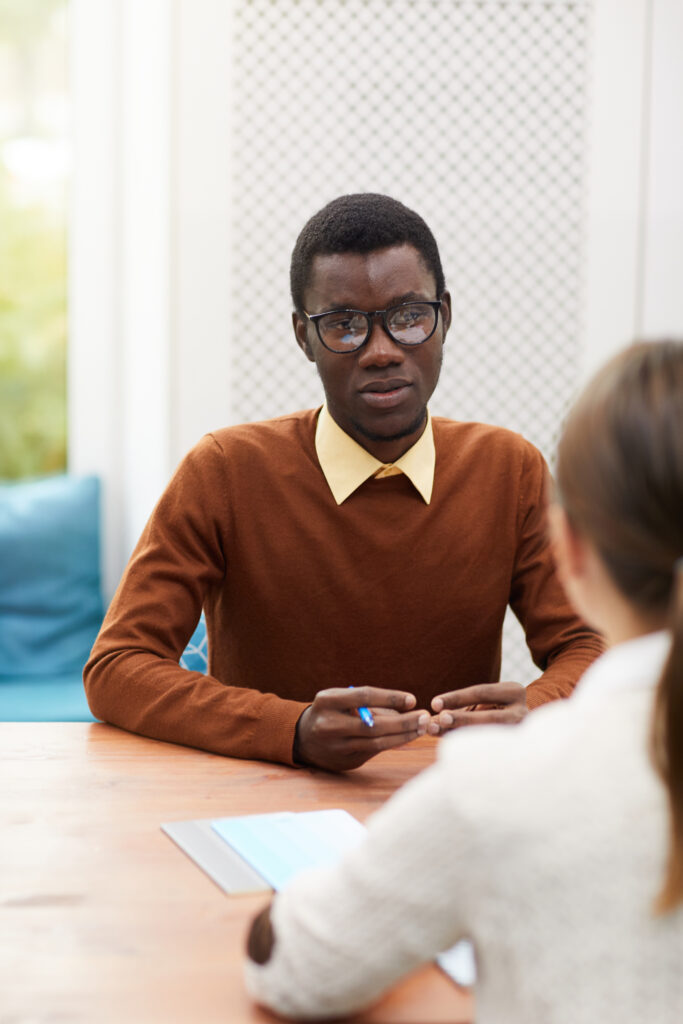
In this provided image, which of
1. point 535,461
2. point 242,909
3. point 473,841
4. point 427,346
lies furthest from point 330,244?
point 473,841

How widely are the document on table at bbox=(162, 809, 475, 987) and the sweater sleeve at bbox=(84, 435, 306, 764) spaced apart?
0.60 feet

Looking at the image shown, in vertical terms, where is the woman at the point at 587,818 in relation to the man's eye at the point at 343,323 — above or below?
below

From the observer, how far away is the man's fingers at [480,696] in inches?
49.6

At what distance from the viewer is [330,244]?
5.35ft

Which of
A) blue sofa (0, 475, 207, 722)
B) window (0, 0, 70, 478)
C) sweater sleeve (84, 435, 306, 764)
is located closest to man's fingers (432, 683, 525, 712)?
sweater sleeve (84, 435, 306, 764)

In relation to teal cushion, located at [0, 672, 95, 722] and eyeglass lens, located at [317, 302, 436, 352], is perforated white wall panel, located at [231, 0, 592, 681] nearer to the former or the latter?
teal cushion, located at [0, 672, 95, 722]

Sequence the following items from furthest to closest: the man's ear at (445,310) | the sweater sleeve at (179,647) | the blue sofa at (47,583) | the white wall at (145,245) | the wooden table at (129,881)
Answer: the blue sofa at (47,583) < the white wall at (145,245) < the man's ear at (445,310) < the sweater sleeve at (179,647) < the wooden table at (129,881)

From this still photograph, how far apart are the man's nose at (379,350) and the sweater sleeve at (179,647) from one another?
0.27 meters

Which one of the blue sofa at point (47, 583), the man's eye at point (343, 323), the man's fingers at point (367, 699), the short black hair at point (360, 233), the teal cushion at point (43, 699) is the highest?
the short black hair at point (360, 233)

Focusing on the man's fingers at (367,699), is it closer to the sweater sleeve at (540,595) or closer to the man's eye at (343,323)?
the sweater sleeve at (540,595)

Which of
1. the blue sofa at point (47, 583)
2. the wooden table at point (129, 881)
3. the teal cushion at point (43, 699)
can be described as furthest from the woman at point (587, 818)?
the blue sofa at point (47, 583)

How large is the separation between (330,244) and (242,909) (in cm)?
102

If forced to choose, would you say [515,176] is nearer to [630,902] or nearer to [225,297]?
[225,297]

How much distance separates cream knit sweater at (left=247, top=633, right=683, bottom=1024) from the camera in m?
0.62
